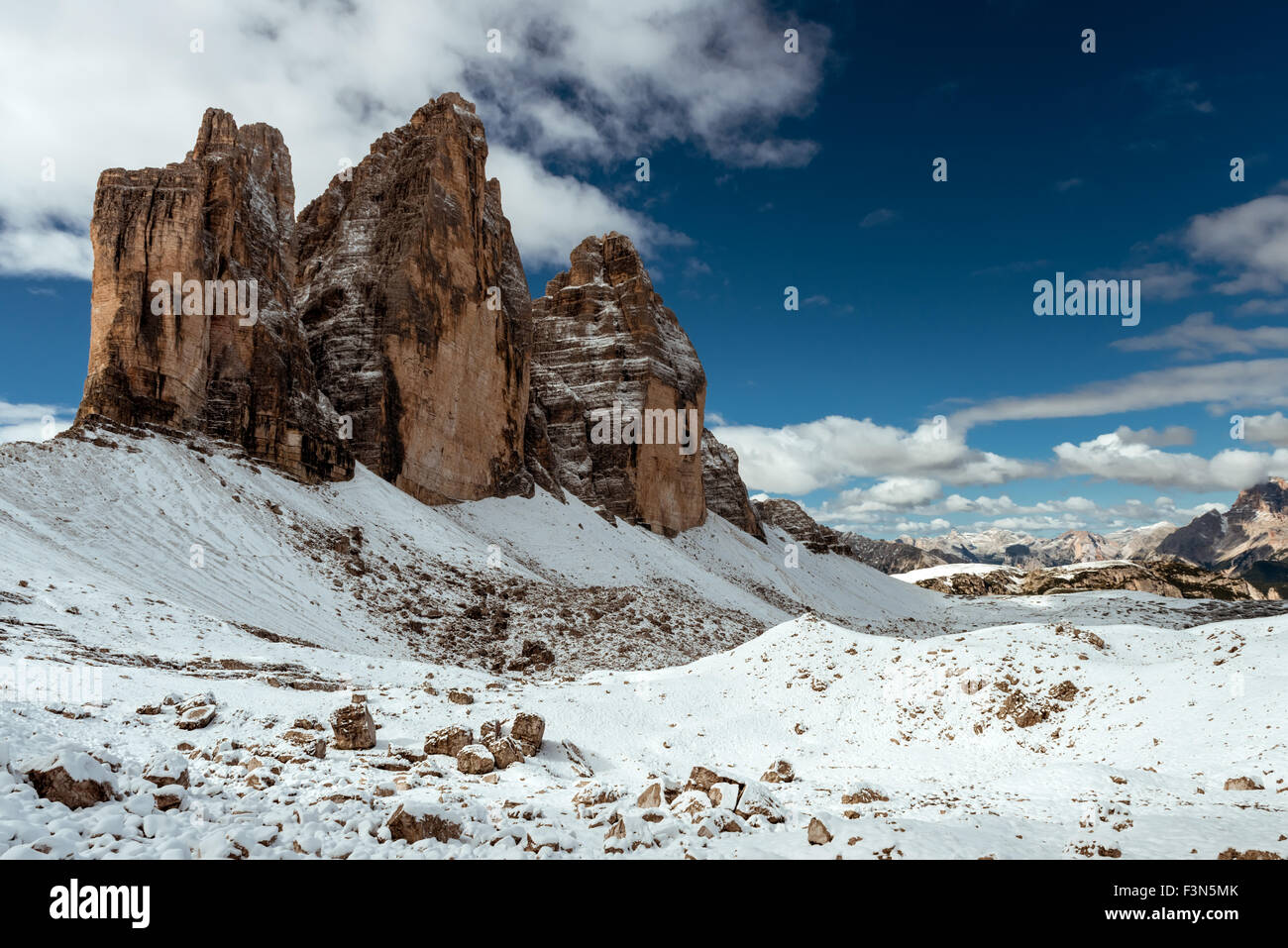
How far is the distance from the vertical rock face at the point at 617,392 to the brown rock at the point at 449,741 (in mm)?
47187

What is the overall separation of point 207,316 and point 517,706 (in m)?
28.6

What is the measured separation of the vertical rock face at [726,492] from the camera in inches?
3125

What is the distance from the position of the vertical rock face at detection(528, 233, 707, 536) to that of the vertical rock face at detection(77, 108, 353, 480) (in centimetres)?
2372

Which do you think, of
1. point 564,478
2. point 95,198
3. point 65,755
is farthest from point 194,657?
point 564,478

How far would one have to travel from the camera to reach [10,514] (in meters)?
19.8

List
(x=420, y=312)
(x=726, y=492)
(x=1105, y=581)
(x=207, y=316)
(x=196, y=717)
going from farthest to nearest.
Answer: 1. (x=1105, y=581)
2. (x=726, y=492)
3. (x=420, y=312)
4. (x=207, y=316)
5. (x=196, y=717)

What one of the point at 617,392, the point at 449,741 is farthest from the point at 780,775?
the point at 617,392

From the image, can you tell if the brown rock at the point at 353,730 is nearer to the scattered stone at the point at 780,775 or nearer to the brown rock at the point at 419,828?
the brown rock at the point at 419,828

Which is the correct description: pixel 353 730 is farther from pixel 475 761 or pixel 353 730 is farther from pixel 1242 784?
pixel 1242 784

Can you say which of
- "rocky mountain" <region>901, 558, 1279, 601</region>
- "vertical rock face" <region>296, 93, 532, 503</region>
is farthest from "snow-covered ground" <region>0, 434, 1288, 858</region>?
"rocky mountain" <region>901, 558, 1279, 601</region>

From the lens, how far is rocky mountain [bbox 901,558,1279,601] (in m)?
108

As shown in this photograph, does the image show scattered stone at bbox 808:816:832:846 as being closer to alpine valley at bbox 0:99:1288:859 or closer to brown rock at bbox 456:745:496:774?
alpine valley at bbox 0:99:1288:859

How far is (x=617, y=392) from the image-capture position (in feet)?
213
